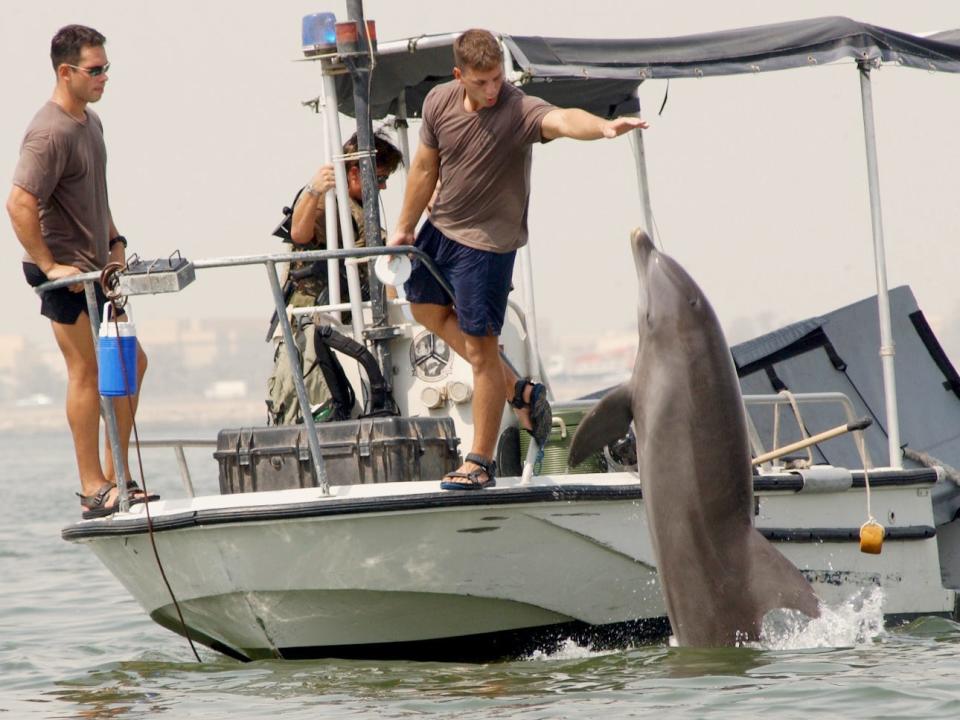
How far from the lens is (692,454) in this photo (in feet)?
22.3

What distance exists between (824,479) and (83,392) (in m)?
3.64

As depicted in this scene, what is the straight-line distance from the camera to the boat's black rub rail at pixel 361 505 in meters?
7.00

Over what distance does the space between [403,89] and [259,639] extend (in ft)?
11.3

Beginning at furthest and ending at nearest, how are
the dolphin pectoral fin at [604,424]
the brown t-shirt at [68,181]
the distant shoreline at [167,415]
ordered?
the distant shoreline at [167,415]
the brown t-shirt at [68,181]
the dolphin pectoral fin at [604,424]

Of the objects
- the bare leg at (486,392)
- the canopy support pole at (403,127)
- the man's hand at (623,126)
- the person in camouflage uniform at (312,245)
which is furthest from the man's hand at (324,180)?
the man's hand at (623,126)

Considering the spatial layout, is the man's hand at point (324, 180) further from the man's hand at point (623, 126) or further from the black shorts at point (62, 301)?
the man's hand at point (623, 126)

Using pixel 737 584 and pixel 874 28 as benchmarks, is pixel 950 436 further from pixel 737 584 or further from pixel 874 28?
pixel 737 584

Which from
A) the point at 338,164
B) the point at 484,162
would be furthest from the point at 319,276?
the point at 484,162

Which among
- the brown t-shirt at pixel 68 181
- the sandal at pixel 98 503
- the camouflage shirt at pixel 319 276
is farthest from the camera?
the camouflage shirt at pixel 319 276

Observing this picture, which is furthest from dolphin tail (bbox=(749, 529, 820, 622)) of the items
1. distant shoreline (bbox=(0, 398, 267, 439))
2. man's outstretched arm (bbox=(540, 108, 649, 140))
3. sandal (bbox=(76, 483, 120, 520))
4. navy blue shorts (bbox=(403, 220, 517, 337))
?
distant shoreline (bbox=(0, 398, 267, 439))

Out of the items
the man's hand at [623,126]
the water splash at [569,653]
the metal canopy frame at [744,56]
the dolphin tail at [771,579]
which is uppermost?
the metal canopy frame at [744,56]

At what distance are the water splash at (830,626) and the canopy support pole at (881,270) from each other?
2.49 ft

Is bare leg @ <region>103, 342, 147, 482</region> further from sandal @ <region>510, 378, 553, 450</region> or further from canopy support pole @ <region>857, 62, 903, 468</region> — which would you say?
canopy support pole @ <region>857, 62, 903, 468</region>

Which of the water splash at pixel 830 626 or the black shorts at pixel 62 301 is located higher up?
the black shorts at pixel 62 301
